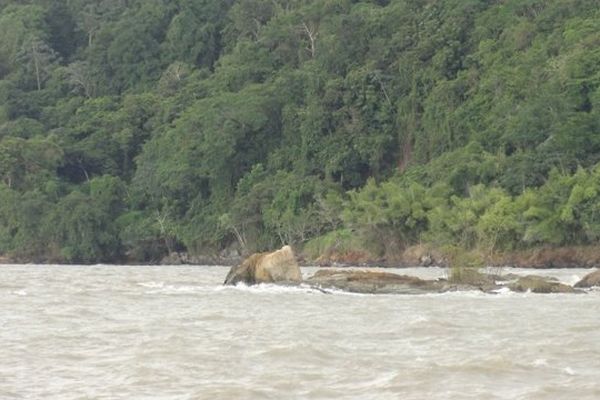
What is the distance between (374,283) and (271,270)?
3.72m

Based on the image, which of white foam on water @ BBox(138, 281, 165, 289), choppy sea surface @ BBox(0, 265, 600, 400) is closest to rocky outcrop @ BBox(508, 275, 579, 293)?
choppy sea surface @ BBox(0, 265, 600, 400)

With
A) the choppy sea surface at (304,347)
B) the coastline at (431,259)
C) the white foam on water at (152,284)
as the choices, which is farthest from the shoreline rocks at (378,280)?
the coastline at (431,259)

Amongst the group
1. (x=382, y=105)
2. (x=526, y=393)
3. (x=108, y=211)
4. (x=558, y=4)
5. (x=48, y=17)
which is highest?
(x=48, y=17)

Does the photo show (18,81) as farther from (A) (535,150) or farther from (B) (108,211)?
(A) (535,150)

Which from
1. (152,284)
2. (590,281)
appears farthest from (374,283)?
(152,284)

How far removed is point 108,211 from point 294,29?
20.4 meters

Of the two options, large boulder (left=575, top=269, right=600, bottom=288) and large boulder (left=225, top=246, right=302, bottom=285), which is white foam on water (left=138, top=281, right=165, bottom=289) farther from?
large boulder (left=575, top=269, right=600, bottom=288)

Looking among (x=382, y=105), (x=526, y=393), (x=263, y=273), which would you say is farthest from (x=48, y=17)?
(x=526, y=393)

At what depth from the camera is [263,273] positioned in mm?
34906

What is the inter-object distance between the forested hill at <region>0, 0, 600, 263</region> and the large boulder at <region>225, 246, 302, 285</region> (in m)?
20.2

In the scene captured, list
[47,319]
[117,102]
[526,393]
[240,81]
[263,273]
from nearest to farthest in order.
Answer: [526,393] → [47,319] → [263,273] → [240,81] → [117,102]

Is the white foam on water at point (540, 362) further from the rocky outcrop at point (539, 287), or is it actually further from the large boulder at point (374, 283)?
the rocky outcrop at point (539, 287)

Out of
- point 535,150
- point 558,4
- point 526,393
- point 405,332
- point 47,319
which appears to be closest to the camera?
point 526,393

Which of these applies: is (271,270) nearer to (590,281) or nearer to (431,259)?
(590,281)
